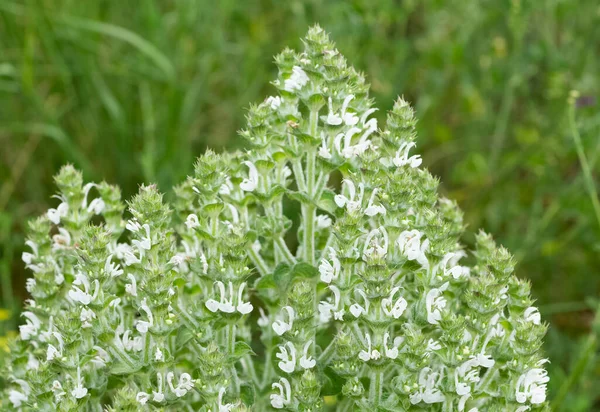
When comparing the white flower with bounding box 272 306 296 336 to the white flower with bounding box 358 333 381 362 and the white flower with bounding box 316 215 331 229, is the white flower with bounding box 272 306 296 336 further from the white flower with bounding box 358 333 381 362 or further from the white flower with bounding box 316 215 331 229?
the white flower with bounding box 316 215 331 229

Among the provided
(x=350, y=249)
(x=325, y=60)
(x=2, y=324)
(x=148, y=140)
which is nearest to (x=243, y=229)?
(x=350, y=249)

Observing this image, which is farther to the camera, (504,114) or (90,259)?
(504,114)

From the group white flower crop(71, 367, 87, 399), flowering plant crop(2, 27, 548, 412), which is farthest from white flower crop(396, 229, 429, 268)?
white flower crop(71, 367, 87, 399)

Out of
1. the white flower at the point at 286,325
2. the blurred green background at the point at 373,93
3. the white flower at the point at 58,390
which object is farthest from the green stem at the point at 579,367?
the white flower at the point at 58,390

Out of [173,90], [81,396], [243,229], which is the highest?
[173,90]

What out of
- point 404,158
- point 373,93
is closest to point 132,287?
point 404,158

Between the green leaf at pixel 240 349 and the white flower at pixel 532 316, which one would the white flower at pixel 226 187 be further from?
the white flower at pixel 532 316

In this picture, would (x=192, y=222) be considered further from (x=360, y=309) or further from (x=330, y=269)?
(x=360, y=309)

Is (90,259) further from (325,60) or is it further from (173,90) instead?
(173,90)
